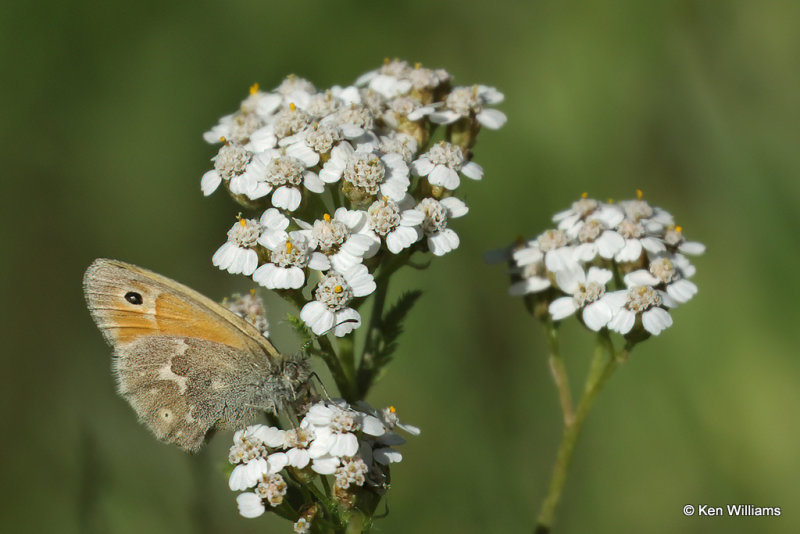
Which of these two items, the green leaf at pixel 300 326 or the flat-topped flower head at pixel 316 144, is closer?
the green leaf at pixel 300 326

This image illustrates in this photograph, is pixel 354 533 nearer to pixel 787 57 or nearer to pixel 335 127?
pixel 335 127

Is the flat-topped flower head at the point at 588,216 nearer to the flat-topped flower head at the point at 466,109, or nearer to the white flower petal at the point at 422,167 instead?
the flat-topped flower head at the point at 466,109

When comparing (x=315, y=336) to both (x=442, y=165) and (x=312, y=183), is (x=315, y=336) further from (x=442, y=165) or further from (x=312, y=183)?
(x=442, y=165)

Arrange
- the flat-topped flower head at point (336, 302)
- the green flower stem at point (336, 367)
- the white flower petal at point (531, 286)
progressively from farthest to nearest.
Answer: the white flower petal at point (531, 286)
the green flower stem at point (336, 367)
the flat-topped flower head at point (336, 302)

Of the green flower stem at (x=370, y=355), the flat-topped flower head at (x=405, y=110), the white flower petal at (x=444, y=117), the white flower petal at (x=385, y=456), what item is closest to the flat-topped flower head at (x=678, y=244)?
the white flower petal at (x=444, y=117)

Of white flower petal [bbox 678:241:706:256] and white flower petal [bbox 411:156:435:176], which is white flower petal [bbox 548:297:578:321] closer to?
white flower petal [bbox 678:241:706:256]

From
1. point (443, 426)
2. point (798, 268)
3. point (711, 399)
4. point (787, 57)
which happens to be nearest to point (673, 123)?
point (787, 57)

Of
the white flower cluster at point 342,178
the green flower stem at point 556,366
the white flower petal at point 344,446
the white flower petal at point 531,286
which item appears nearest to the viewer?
the white flower petal at point 344,446
